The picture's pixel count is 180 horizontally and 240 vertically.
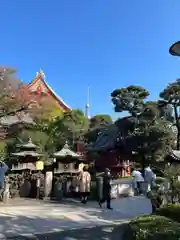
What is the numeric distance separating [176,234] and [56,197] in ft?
34.6

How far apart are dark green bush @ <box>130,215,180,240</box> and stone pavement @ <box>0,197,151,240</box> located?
3.06 m

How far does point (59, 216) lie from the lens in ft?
34.1

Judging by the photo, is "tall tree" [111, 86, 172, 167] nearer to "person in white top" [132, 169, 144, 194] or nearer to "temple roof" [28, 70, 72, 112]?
"person in white top" [132, 169, 144, 194]

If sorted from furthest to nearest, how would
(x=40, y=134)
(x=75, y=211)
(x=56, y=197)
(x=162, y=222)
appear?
(x=40, y=134)
(x=56, y=197)
(x=75, y=211)
(x=162, y=222)

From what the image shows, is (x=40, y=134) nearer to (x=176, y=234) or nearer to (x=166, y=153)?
(x=166, y=153)

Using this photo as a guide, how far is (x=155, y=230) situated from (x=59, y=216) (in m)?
5.94

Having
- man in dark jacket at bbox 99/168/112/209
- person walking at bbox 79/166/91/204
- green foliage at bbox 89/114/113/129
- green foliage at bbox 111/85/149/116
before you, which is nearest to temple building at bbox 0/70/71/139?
green foliage at bbox 89/114/113/129

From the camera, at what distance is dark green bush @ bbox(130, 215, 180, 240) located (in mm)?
4809

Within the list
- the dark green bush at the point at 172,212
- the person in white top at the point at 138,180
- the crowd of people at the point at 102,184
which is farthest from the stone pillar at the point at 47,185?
the dark green bush at the point at 172,212

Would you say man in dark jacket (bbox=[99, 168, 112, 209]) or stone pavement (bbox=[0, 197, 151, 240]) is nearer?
stone pavement (bbox=[0, 197, 151, 240])

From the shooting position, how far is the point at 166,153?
75.5 ft

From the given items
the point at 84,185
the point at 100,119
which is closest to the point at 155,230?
the point at 84,185

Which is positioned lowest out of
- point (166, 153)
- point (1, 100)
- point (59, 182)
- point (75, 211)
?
point (75, 211)

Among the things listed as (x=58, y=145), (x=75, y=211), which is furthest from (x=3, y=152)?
(x=75, y=211)
